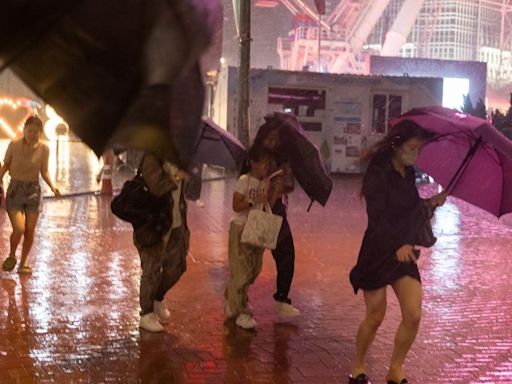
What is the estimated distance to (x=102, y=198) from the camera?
16.6 m

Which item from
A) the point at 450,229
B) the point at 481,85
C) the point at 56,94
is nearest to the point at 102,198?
the point at 450,229

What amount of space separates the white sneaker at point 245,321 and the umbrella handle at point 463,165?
2.02 metres

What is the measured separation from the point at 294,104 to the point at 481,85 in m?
10.9

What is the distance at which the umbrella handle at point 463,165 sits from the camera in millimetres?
4835

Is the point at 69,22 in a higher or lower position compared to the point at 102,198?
higher

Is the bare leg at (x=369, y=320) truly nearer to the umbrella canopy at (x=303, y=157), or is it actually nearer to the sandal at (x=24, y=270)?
the umbrella canopy at (x=303, y=157)

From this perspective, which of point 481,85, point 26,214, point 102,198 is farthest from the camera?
point 481,85

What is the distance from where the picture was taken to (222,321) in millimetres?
6371

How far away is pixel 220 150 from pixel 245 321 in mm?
1427

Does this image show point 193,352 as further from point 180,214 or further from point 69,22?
point 69,22

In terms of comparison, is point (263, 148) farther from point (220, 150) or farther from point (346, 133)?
point (346, 133)

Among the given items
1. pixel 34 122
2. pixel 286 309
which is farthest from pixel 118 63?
pixel 34 122

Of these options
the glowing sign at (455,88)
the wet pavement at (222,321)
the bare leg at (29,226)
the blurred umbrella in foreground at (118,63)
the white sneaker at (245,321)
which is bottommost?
the wet pavement at (222,321)

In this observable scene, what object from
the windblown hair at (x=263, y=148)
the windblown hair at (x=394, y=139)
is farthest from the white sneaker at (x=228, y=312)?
the windblown hair at (x=394, y=139)
